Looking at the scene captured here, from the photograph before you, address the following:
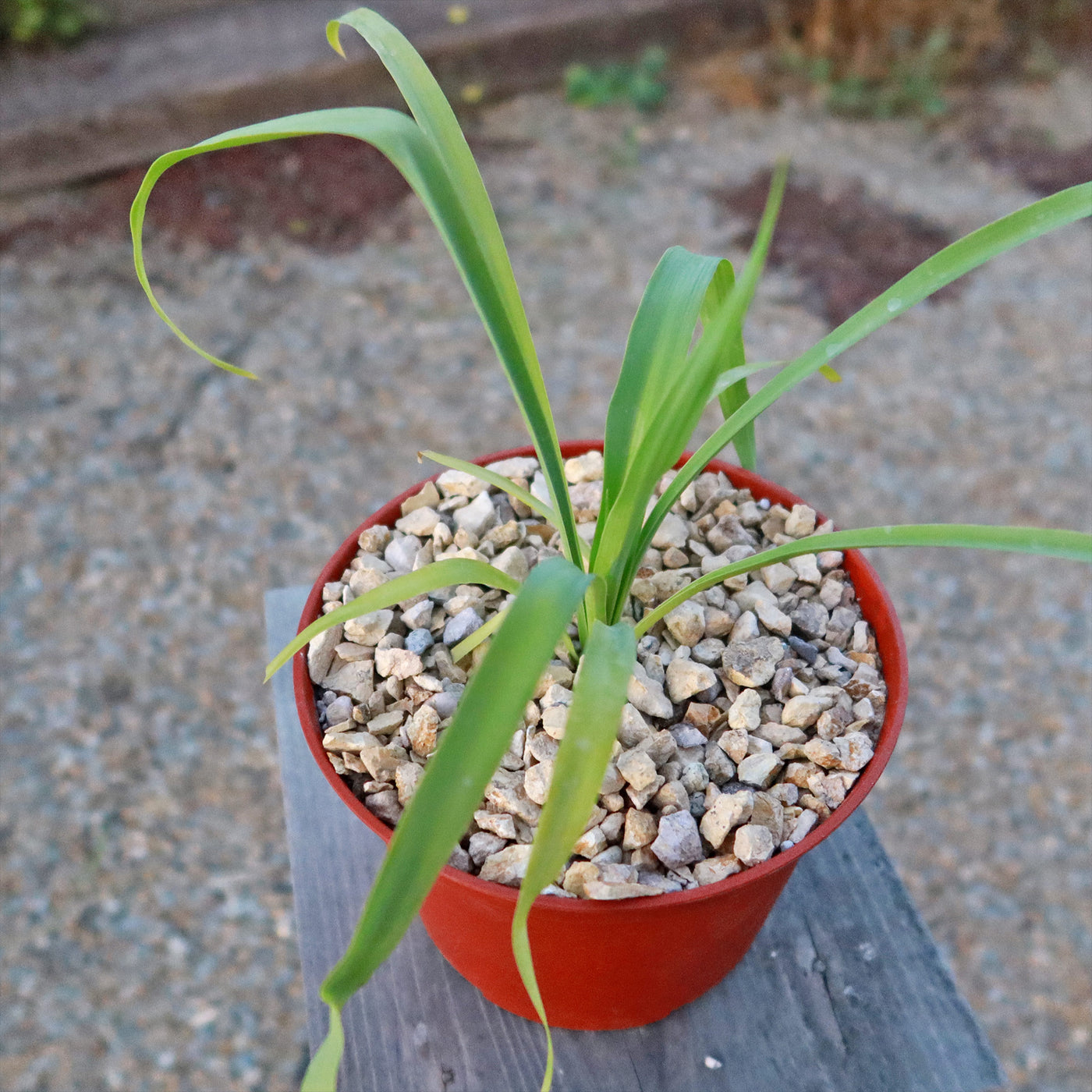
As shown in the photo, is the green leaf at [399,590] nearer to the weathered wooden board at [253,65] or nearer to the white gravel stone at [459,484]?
the white gravel stone at [459,484]

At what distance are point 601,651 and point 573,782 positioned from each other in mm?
88

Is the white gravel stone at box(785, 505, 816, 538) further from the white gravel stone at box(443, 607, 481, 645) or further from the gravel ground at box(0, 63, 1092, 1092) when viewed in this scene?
the gravel ground at box(0, 63, 1092, 1092)

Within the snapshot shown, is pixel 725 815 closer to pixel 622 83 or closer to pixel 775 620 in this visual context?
pixel 775 620

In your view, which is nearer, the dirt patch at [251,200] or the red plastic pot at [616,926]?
the red plastic pot at [616,926]

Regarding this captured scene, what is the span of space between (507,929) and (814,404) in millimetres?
1664

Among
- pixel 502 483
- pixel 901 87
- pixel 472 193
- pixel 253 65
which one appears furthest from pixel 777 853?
pixel 901 87

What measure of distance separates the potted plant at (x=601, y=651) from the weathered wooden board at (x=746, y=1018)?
0.15ft

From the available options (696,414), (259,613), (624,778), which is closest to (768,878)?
(624,778)

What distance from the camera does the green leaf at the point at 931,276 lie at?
615 mm

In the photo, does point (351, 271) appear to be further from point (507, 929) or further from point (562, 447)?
point (507, 929)

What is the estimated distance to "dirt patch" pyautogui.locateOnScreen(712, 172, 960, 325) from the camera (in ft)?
7.57

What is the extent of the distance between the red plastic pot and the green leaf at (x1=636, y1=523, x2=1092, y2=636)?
15 cm

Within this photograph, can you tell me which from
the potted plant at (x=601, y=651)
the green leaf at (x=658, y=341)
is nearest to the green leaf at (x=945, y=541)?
the potted plant at (x=601, y=651)

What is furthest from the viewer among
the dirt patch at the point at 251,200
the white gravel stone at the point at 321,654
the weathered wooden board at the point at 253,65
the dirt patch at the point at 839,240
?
the weathered wooden board at the point at 253,65
